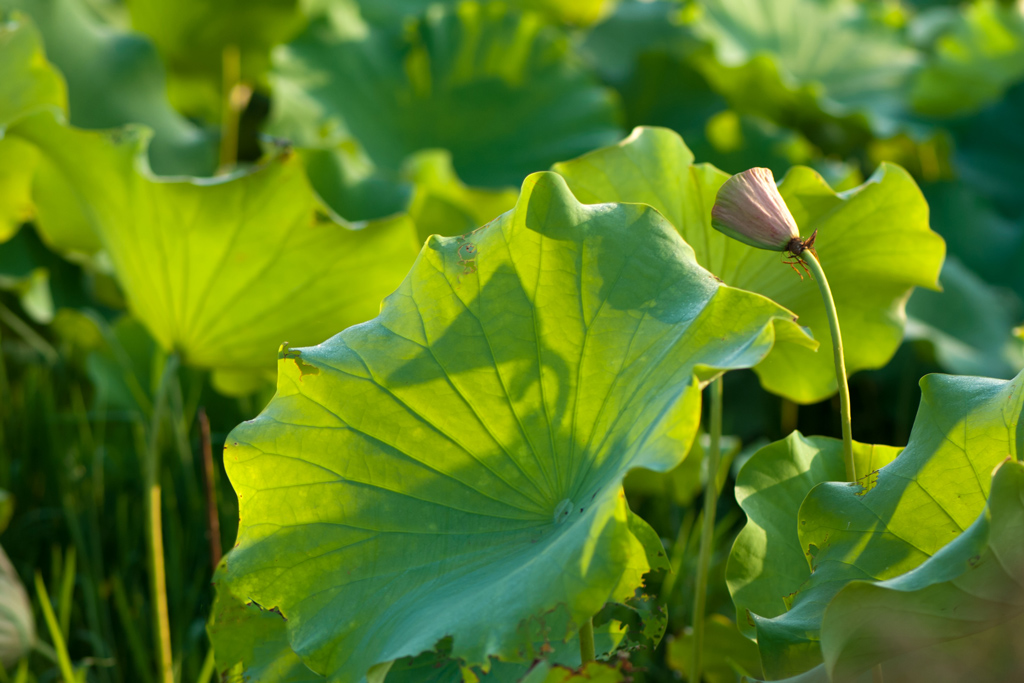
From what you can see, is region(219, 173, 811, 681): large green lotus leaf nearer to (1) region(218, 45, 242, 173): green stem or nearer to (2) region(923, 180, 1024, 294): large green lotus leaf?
(1) region(218, 45, 242, 173): green stem

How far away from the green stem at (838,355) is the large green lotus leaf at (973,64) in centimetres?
197

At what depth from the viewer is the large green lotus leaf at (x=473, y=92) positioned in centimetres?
204

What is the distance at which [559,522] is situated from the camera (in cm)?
56

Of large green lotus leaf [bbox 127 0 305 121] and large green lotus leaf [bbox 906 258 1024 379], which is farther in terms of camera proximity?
large green lotus leaf [bbox 127 0 305 121]

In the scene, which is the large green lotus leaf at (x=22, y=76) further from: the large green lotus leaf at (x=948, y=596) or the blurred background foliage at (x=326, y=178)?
the large green lotus leaf at (x=948, y=596)

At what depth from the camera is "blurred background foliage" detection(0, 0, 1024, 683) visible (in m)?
1.01

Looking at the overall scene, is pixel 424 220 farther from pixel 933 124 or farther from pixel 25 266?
pixel 933 124

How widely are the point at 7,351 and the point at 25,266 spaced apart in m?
0.23

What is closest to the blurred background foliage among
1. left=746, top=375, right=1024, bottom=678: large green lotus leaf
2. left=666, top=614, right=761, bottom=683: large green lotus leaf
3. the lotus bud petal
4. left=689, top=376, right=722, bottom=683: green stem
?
left=666, top=614, right=761, bottom=683: large green lotus leaf

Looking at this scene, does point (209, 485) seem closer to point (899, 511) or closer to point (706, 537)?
point (706, 537)

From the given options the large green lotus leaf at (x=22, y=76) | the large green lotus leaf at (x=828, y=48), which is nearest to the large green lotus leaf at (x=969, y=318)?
the large green lotus leaf at (x=828, y=48)

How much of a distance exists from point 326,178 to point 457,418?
0.87 metres

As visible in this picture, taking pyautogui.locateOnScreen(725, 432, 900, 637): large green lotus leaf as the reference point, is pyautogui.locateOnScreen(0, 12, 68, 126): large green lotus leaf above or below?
above

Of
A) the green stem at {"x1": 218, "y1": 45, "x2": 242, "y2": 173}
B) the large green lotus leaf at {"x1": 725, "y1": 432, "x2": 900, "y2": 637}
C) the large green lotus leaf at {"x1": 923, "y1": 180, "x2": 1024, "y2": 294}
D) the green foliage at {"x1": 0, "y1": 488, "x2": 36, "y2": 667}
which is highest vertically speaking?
the large green lotus leaf at {"x1": 725, "y1": 432, "x2": 900, "y2": 637}
